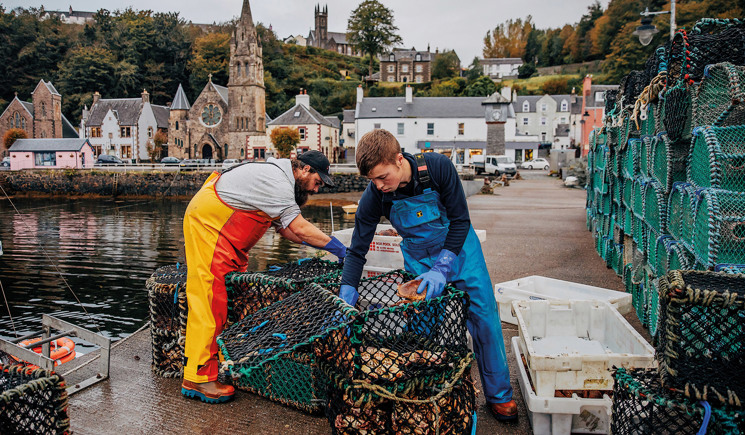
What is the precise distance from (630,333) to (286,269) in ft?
8.03

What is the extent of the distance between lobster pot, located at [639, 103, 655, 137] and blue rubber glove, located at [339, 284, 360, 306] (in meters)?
3.79

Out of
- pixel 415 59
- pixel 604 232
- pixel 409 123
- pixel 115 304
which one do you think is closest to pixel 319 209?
pixel 115 304

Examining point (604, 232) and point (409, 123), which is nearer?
point (604, 232)

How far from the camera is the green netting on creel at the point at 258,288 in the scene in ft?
11.2

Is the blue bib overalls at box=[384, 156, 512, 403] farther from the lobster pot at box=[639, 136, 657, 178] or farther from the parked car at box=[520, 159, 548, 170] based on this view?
the parked car at box=[520, 159, 548, 170]

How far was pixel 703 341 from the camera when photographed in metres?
2.16

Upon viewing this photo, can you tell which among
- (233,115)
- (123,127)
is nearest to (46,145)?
(123,127)

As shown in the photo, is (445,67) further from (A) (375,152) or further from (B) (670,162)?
(A) (375,152)

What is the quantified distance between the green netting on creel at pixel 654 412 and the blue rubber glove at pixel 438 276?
3.11 feet

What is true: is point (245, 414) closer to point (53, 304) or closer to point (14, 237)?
point (53, 304)

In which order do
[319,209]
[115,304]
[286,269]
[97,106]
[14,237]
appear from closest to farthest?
[286,269], [115,304], [14,237], [319,209], [97,106]

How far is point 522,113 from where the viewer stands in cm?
→ 6706

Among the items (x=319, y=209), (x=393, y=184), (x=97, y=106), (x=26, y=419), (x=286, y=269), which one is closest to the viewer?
(x=26, y=419)

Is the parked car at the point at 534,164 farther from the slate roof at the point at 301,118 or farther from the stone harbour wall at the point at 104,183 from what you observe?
the slate roof at the point at 301,118
